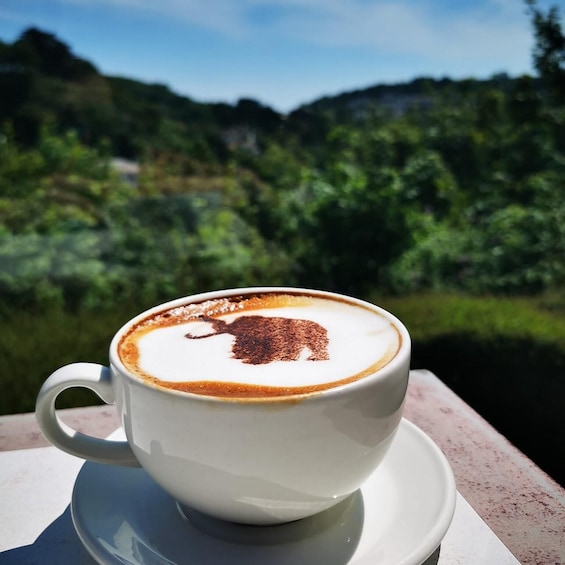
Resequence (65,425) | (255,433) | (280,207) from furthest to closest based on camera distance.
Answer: (280,207) < (65,425) < (255,433)

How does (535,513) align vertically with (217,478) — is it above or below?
below

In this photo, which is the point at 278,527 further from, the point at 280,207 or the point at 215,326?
the point at 280,207

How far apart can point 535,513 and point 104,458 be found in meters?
0.43

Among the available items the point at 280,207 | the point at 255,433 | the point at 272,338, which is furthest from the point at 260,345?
A: the point at 280,207

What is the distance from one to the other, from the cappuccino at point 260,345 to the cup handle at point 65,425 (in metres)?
0.03

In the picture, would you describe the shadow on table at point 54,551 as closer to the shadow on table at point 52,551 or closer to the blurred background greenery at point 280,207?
the shadow on table at point 52,551

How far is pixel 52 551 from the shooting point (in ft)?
1.86

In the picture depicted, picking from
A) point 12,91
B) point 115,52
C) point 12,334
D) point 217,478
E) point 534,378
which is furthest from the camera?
point 12,91

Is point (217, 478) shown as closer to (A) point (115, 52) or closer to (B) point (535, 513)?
(B) point (535, 513)

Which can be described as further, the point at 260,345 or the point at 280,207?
the point at 280,207

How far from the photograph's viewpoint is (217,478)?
0.50 meters

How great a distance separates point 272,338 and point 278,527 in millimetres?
168

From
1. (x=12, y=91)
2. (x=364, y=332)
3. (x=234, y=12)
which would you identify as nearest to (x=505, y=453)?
(x=364, y=332)

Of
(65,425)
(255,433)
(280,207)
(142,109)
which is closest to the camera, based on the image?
(255,433)
